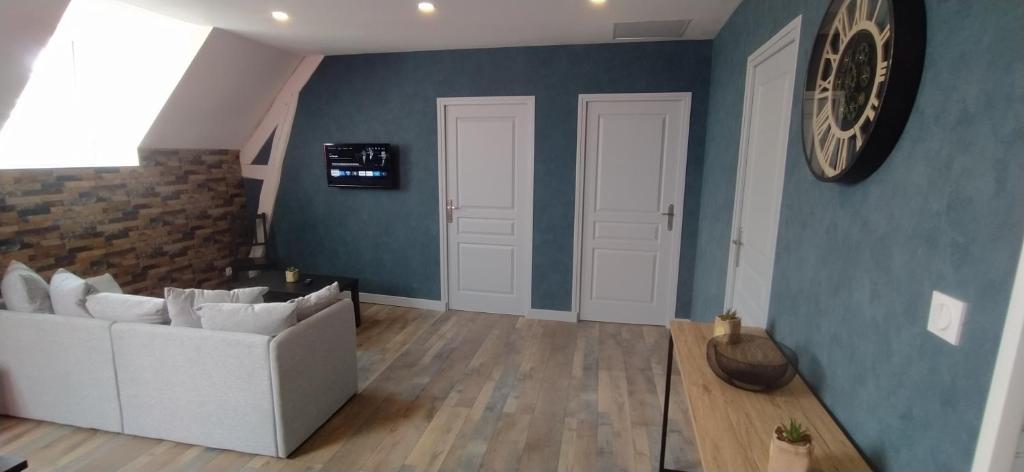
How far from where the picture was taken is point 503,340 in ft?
12.7

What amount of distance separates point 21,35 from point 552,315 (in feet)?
13.1

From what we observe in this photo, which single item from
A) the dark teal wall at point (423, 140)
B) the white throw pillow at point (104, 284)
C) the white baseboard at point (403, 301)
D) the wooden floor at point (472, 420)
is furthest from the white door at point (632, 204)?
the white throw pillow at point (104, 284)

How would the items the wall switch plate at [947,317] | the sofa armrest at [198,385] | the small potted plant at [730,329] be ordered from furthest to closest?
the sofa armrest at [198,385] < the small potted plant at [730,329] < the wall switch plate at [947,317]

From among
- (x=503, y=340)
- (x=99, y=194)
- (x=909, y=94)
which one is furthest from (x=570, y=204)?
(x=99, y=194)

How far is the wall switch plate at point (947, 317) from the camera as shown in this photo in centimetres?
94

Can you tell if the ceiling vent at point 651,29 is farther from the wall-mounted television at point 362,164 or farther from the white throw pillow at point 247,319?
the white throw pillow at point 247,319

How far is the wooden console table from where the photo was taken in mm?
1266

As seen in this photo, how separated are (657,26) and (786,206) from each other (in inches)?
77.1

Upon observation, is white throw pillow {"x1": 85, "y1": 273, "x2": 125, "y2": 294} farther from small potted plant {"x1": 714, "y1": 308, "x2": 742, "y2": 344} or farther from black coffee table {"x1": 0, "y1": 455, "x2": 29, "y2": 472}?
small potted plant {"x1": 714, "y1": 308, "x2": 742, "y2": 344}

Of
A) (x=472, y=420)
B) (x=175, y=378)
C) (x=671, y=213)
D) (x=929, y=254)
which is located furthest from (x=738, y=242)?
(x=175, y=378)

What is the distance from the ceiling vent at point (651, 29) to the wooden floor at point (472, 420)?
2.44m

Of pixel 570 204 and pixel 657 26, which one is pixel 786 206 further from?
pixel 570 204

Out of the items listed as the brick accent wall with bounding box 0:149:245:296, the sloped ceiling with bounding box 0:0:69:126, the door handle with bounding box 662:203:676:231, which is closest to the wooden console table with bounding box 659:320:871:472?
the door handle with bounding box 662:203:676:231

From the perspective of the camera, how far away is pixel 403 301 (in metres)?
4.71
